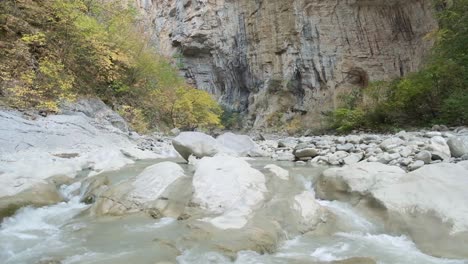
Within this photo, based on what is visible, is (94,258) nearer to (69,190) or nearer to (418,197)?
(69,190)

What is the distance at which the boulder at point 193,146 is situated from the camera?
7.36 meters

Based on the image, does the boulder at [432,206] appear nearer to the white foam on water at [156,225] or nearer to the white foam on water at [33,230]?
the white foam on water at [156,225]

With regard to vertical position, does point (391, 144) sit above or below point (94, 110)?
below

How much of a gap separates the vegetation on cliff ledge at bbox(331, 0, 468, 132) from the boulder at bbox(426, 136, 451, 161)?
3859 millimetres

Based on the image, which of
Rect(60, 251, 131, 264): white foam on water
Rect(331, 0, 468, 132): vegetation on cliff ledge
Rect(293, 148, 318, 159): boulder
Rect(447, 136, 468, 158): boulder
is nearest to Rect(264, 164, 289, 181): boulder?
Rect(293, 148, 318, 159): boulder

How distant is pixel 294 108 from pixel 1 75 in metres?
18.5

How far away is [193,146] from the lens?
24.2ft

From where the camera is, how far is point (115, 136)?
961 centimetres

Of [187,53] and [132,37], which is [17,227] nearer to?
[132,37]

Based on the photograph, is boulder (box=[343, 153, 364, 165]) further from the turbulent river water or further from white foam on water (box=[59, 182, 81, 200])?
white foam on water (box=[59, 182, 81, 200])

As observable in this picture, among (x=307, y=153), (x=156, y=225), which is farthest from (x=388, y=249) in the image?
(x=307, y=153)

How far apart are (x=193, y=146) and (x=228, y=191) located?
354 cm

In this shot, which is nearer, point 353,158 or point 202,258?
point 202,258

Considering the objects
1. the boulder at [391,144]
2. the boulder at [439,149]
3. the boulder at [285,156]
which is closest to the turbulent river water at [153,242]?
the boulder at [439,149]
